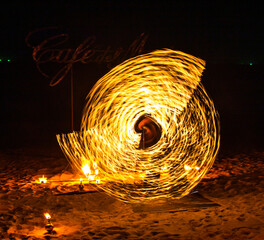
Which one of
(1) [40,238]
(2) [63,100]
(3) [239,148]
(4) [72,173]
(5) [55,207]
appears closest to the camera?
(1) [40,238]

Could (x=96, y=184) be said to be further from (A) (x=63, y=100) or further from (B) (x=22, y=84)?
(B) (x=22, y=84)

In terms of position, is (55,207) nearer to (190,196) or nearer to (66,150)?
(190,196)

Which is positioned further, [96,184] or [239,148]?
[239,148]

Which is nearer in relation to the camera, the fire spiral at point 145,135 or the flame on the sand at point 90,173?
the fire spiral at point 145,135

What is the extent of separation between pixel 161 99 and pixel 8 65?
14.8 metres

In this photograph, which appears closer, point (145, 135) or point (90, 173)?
point (145, 135)

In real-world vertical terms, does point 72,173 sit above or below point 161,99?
below

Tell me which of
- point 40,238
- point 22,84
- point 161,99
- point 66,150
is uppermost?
point 22,84

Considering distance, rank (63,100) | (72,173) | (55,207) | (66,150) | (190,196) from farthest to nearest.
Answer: (63,100)
(66,150)
(72,173)
(190,196)
(55,207)

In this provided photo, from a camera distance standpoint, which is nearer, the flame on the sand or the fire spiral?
the fire spiral

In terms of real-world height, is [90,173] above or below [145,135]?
below

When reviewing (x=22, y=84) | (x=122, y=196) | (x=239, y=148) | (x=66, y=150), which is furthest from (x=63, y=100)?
(x=122, y=196)

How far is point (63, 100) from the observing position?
58.1 feet

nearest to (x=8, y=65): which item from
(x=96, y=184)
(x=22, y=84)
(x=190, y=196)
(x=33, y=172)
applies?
(x=22, y=84)
